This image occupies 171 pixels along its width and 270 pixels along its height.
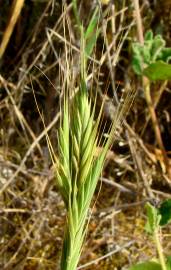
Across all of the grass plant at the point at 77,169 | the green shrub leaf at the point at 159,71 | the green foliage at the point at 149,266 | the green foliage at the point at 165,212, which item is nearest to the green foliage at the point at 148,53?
the green shrub leaf at the point at 159,71

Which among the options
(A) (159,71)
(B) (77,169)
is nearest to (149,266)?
(B) (77,169)

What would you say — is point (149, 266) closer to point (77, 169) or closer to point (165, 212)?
point (165, 212)

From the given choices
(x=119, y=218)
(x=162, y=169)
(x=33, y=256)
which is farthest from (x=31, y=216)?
(x=162, y=169)

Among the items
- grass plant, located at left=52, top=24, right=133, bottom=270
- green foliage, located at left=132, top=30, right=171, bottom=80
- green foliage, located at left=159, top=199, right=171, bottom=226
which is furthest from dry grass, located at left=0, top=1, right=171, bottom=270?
grass plant, located at left=52, top=24, right=133, bottom=270

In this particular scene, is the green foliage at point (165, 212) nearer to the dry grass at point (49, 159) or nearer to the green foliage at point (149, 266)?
the green foliage at point (149, 266)

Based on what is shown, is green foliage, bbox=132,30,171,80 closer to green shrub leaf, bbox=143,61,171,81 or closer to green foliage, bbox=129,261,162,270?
green shrub leaf, bbox=143,61,171,81

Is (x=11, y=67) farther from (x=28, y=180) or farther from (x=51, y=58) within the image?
(x=28, y=180)

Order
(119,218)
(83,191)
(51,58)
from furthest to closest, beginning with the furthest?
1. (51,58)
2. (119,218)
3. (83,191)
